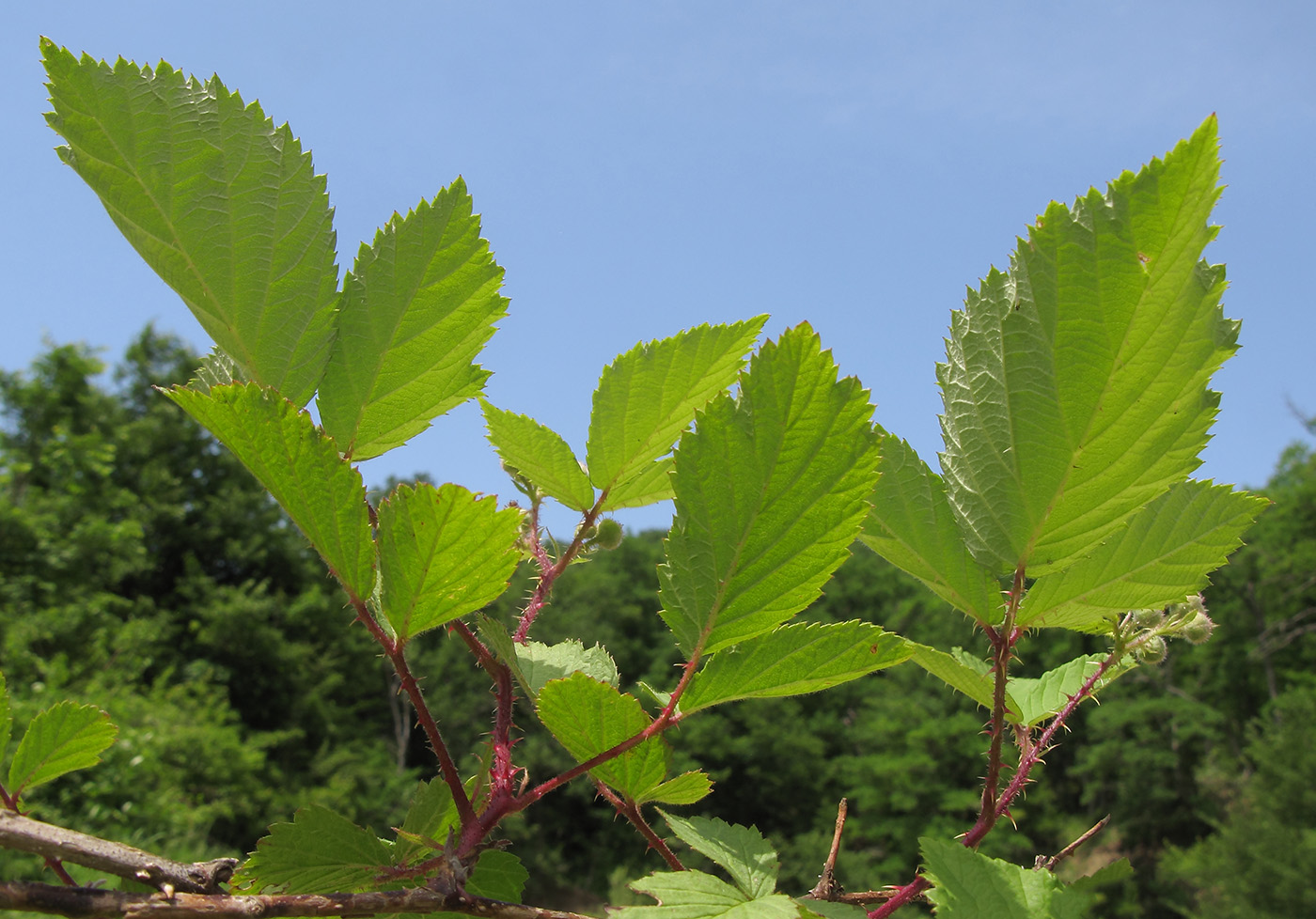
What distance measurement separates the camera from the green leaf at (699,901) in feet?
1.79

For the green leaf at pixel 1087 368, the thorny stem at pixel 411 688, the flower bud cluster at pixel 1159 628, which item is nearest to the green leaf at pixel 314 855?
the thorny stem at pixel 411 688

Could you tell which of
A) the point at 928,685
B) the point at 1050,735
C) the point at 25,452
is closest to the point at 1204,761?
the point at 928,685

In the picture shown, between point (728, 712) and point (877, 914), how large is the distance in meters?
36.5

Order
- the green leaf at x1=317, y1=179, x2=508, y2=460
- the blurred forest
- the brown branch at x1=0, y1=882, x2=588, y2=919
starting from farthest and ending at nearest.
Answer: the blurred forest → the green leaf at x1=317, y1=179, x2=508, y2=460 → the brown branch at x1=0, y1=882, x2=588, y2=919

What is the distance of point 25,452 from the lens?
26328mm

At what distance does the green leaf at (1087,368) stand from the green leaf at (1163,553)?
0.23 feet

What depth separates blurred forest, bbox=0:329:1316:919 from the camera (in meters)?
23.5

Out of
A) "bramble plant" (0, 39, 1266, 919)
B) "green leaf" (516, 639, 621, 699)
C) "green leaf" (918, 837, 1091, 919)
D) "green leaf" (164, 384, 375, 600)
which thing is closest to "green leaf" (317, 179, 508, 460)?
"bramble plant" (0, 39, 1266, 919)

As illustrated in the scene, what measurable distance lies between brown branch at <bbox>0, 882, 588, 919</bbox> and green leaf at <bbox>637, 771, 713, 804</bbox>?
0.60 feet

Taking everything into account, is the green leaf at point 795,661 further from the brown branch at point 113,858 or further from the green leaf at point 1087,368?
the brown branch at point 113,858

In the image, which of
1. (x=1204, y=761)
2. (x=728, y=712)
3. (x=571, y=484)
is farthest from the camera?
(x=728, y=712)

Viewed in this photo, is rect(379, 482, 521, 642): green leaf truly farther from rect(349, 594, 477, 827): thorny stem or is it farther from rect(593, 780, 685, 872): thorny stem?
rect(593, 780, 685, 872): thorny stem

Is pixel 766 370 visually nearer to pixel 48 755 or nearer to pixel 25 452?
pixel 48 755

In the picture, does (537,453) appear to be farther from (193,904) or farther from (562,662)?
(193,904)
